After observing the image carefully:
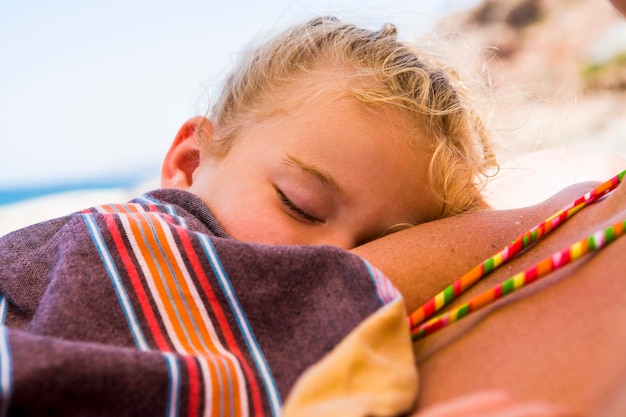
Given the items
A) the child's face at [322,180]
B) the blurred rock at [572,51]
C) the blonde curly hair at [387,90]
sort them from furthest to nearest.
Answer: the blurred rock at [572,51] → the blonde curly hair at [387,90] → the child's face at [322,180]

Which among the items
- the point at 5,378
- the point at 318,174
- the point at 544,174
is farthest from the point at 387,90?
the point at 5,378

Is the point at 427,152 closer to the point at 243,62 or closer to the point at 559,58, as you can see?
the point at 243,62

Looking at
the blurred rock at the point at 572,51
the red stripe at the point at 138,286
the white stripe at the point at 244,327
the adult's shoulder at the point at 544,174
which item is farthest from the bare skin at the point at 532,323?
the blurred rock at the point at 572,51

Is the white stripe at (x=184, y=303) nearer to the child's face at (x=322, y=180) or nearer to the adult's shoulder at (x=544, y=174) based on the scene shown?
the child's face at (x=322, y=180)

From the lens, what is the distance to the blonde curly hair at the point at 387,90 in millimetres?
1036

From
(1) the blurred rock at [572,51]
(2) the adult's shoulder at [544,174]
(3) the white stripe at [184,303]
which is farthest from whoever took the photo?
(1) the blurred rock at [572,51]

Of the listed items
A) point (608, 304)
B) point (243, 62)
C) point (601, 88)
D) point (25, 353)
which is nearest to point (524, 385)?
point (608, 304)

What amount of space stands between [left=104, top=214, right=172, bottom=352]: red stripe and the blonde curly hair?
0.44 metres

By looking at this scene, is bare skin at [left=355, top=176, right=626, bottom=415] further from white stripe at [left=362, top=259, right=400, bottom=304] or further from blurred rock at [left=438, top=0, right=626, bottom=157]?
blurred rock at [left=438, top=0, right=626, bottom=157]

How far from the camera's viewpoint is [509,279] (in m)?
0.62

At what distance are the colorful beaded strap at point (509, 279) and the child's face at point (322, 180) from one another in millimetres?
257

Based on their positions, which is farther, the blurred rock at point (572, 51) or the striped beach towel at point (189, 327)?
the blurred rock at point (572, 51)

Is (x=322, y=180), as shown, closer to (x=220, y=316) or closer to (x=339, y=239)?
(x=339, y=239)

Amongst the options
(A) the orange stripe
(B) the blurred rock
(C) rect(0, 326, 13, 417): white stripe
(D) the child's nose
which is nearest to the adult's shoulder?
(D) the child's nose
